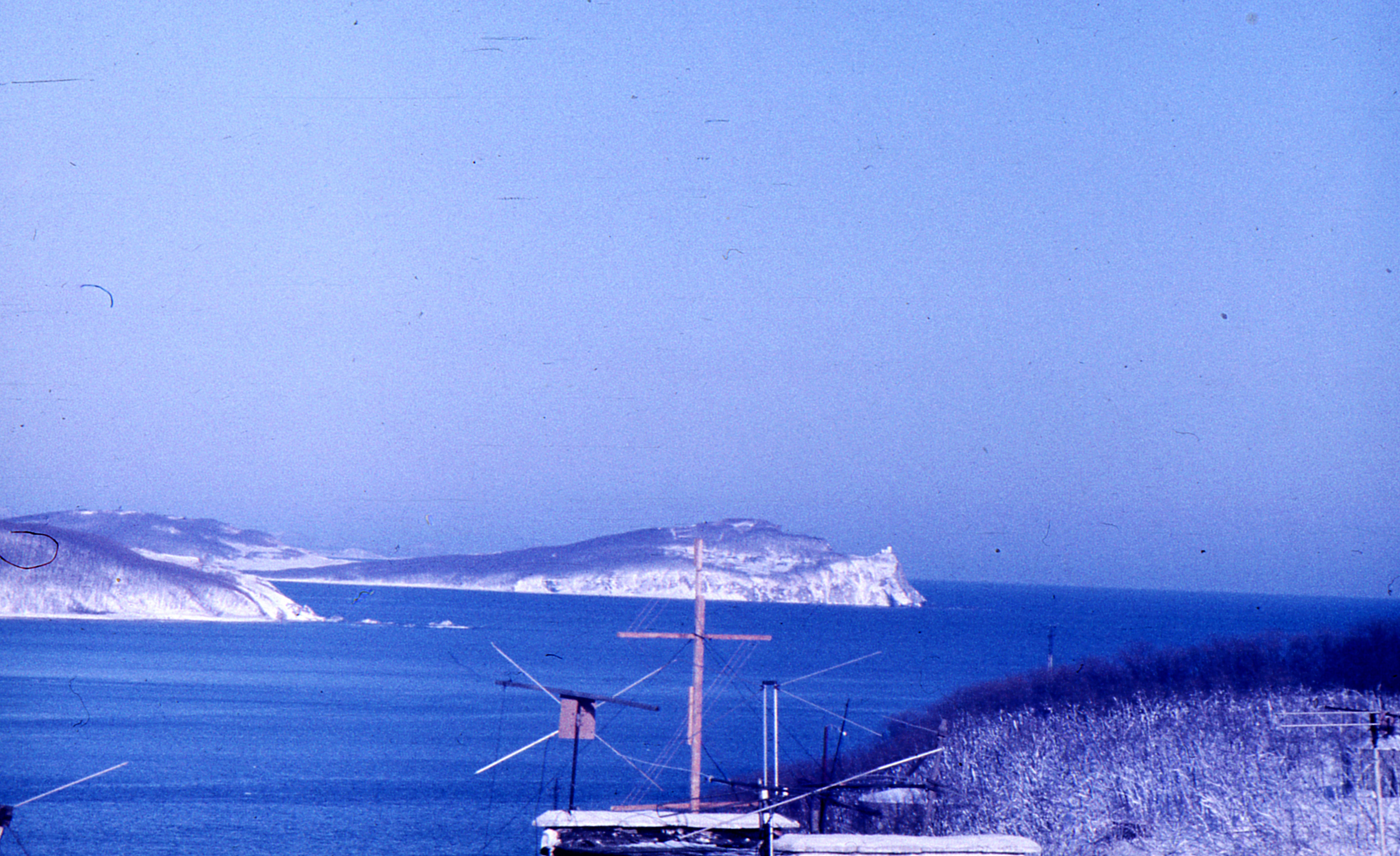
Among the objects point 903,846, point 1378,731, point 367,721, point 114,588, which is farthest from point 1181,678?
point 114,588

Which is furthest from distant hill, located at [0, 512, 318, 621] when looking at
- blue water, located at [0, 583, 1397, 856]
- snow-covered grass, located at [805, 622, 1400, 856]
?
snow-covered grass, located at [805, 622, 1400, 856]

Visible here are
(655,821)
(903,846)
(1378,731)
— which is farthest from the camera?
(1378,731)

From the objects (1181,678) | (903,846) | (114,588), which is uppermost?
(903,846)

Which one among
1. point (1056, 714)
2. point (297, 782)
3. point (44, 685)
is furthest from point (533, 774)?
point (44, 685)

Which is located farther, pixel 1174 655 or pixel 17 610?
pixel 17 610

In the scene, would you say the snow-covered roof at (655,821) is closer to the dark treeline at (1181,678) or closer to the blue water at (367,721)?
the blue water at (367,721)

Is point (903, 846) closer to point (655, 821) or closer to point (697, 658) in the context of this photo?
point (655, 821)

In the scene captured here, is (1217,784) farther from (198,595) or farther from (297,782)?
(198,595)
